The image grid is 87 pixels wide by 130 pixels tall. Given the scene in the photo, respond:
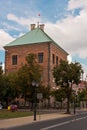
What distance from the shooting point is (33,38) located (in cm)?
9731

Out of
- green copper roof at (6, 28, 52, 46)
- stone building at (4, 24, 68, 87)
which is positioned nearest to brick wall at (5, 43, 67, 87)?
stone building at (4, 24, 68, 87)

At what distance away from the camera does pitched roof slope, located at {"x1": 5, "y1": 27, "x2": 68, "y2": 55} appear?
9488cm

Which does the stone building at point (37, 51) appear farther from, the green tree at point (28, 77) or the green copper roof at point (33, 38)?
the green tree at point (28, 77)

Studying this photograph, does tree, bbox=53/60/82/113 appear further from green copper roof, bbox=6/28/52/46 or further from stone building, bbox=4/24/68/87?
green copper roof, bbox=6/28/52/46

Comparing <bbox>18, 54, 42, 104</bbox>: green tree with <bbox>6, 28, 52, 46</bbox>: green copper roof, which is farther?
<bbox>6, 28, 52, 46</bbox>: green copper roof

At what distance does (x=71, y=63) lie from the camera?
61.0 metres

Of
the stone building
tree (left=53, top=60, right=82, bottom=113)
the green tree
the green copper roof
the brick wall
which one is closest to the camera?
tree (left=53, top=60, right=82, bottom=113)

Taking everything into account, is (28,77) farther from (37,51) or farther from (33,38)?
(33,38)

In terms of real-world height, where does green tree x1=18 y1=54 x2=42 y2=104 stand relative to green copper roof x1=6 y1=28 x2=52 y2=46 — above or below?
below

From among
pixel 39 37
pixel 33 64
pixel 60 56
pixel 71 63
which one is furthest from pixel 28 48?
pixel 71 63

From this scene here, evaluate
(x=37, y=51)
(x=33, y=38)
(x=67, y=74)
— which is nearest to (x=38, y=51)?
(x=37, y=51)

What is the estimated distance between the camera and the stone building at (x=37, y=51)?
92.2 meters

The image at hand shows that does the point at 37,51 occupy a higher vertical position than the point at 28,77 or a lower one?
higher

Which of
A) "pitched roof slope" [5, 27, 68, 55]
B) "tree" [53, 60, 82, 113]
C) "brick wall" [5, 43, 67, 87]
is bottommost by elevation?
"tree" [53, 60, 82, 113]
